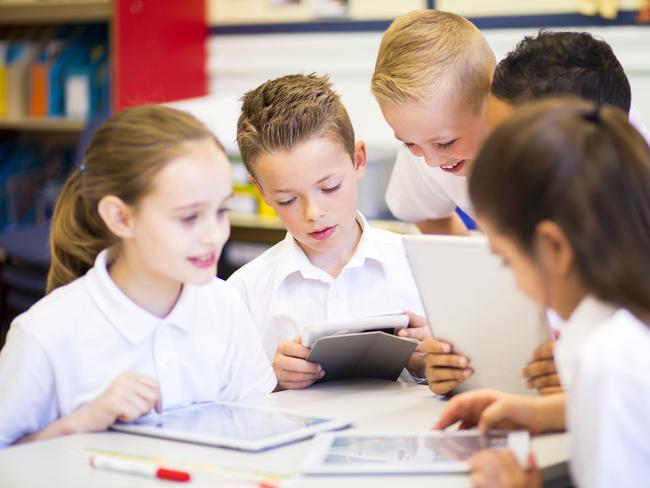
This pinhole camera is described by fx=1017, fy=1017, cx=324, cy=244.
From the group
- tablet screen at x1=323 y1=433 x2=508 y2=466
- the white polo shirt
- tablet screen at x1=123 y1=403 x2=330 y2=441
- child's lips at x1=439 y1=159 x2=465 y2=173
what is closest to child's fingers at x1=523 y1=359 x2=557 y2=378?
tablet screen at x1=323 y1=433 x2=508 y2=466

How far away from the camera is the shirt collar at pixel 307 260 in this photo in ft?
6.61

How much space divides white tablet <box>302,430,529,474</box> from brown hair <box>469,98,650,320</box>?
242 mm

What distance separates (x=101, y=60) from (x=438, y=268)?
316 centimetres

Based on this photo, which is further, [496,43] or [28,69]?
[28,69]

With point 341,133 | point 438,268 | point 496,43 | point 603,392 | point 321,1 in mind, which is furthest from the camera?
point 321,1

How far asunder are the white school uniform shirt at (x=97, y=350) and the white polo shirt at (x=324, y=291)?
0.36m

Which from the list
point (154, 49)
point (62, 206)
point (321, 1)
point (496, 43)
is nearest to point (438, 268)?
point (62, 206)

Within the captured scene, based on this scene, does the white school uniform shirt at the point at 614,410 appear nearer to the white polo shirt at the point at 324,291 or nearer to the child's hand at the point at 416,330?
the child's hand at the point at 416,330

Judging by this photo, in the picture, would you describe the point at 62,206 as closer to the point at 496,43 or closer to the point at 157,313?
the point at 157,313

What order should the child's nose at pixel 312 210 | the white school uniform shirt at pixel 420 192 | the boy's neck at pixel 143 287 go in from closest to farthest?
the boy's neck at pixel 143 287
the child's nose at pixel 312 210
the white school uniform shirt at pixel 420 192

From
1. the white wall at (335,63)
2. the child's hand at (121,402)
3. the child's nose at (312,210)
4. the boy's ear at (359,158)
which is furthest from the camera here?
the white wall at (335,63)

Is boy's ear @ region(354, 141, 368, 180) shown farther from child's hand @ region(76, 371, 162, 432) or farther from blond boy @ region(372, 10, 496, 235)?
child's hand @ region(76, 371, 162, 432)

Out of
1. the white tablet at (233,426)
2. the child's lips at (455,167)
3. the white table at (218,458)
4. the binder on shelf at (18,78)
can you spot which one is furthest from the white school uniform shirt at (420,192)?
the binder on shelf at (18,78)

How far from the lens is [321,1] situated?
3992mm
